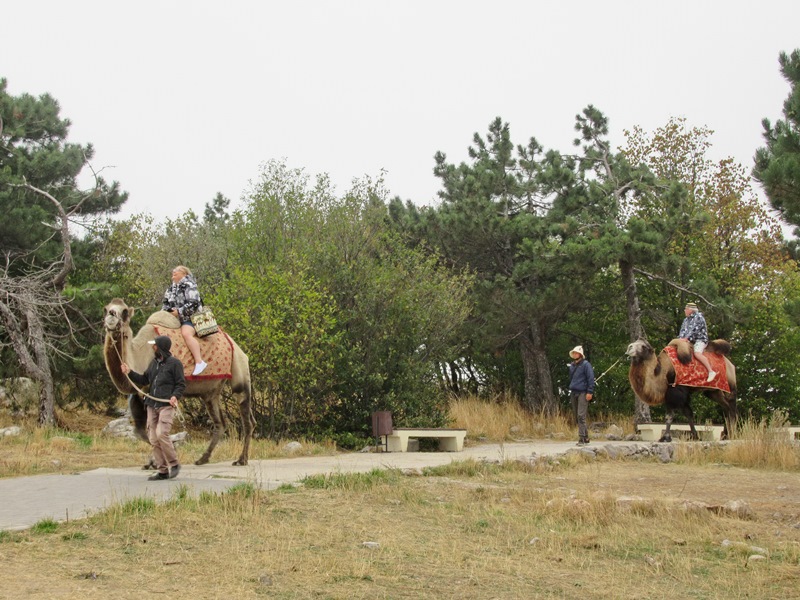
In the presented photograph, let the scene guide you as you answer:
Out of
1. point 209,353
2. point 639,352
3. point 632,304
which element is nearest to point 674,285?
point 632,304

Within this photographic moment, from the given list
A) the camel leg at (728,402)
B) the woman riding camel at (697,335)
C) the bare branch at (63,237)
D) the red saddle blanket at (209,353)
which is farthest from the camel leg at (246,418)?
the camel leg at (728,402)

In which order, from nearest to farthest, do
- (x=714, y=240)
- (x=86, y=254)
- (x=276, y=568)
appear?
(x=276, y=568) → (x=86, y=254) → (x=714, y=240)

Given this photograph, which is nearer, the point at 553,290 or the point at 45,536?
the point at 45,536

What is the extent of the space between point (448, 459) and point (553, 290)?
11072mm

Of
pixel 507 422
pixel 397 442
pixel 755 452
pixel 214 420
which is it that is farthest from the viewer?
pixel 507 422

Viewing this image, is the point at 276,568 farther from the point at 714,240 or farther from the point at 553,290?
the point at 714,240

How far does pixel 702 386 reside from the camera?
62.8 ft

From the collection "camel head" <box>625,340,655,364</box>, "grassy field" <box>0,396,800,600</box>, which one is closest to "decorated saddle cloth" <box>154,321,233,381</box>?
"grassy field" <box>0,396,800,600</box>

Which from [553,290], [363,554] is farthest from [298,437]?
[363,554]

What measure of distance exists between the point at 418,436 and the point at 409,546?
33.0 ft

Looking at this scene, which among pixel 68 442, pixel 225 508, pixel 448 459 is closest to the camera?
pixel 225 508

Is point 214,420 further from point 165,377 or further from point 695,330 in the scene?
point 695,330

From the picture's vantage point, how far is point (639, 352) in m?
18.5

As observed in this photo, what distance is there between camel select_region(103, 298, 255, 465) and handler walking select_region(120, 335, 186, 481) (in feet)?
3.05
